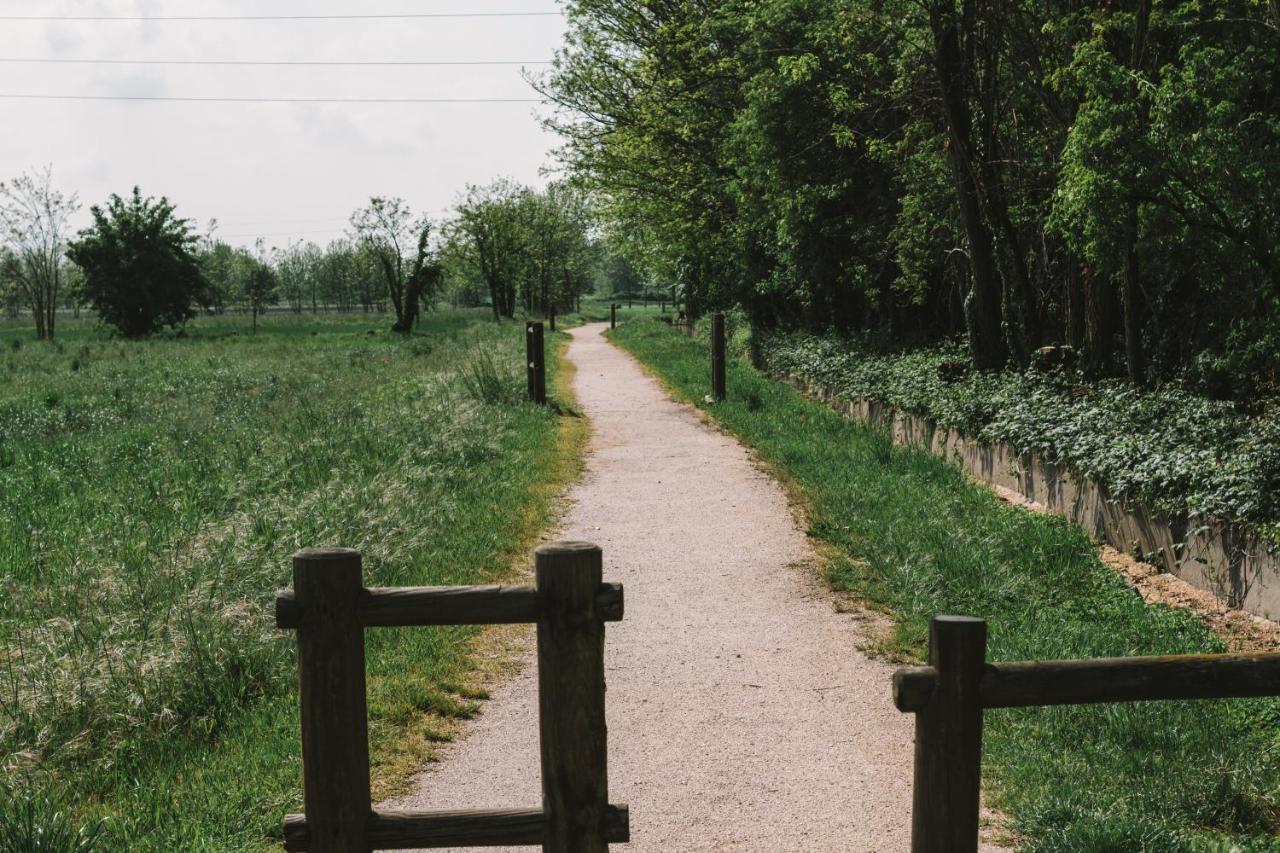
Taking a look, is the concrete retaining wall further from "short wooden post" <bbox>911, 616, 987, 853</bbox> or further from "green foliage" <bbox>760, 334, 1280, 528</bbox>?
"short wooden post" <bbox>911, 616, 987, 853</bbox>

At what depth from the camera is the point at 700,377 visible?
70.1 feet

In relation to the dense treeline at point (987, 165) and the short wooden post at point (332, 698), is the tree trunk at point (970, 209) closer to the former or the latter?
the dense treeline at point (987, 165)

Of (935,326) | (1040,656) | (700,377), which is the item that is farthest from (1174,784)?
(700,377)

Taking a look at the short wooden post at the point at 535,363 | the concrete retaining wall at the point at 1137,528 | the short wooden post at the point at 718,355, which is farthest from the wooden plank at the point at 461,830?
the short wooden post at the point at 718,355

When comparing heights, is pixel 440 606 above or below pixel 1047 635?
above

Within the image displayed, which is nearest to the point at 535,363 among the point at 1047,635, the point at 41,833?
the point at 1047,635

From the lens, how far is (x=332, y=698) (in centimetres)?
302

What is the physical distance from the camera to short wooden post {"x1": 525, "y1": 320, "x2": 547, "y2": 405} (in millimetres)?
16703

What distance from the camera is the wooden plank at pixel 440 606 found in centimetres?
300

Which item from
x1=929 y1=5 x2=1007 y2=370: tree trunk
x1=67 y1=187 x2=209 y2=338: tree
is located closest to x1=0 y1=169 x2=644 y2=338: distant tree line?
x1=67 y1=187 x2=209 y2=338: tree

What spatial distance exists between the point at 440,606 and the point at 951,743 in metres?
1.48

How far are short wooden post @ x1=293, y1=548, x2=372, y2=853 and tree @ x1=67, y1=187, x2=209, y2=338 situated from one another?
172 ft

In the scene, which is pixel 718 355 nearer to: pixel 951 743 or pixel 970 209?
pixel 970 209

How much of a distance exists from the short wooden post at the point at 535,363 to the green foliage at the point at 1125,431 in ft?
18.2
